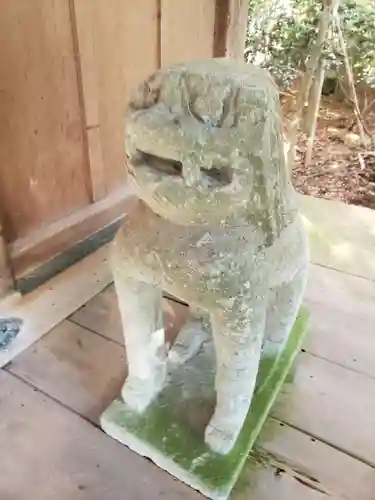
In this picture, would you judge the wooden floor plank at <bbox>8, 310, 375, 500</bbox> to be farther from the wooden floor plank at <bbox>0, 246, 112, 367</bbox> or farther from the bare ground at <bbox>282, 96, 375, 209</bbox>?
the bare ground at <bbox>282, 96, 375, 209</bbox>

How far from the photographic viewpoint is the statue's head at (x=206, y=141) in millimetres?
455

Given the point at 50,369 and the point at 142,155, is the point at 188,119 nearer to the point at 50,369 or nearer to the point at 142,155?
the point at 142,155

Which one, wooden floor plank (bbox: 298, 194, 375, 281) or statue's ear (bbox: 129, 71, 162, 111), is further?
wooden floor plank (bbox: 298, 194, 375, 281)

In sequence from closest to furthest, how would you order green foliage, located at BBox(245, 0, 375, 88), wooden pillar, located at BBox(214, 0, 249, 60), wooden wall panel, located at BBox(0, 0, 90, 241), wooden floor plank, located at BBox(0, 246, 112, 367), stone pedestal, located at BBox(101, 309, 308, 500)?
stone pedestal, located at BBox(101, 309, 308, 500) < wooden wall panel, located at BBox(0, 0, 90, 241) < wooden floor plank, located at BBox(0, 246, 112, 367) < wooden pillar, located at BBox(214, 0, 249, 60) < green foliage, located at BBox(245, 0, 375, 88)

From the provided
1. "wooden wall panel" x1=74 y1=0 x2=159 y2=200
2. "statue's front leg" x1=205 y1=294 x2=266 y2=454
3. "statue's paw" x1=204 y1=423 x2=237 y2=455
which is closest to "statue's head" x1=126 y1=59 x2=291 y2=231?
"statue's front leg" x1=205 y1=294 x2=266 y2=454

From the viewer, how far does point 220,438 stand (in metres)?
0.69

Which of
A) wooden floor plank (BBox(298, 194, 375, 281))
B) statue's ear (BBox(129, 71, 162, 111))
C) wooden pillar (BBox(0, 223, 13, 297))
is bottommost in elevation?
wooden floor plank (BBox(298, 194, 375, 281))

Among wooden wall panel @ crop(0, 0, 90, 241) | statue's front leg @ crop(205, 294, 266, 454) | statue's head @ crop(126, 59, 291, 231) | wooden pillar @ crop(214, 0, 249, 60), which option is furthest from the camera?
wooden pillar @ crop(214, 0, 249, 60)

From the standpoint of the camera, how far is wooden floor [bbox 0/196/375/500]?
0.69 m

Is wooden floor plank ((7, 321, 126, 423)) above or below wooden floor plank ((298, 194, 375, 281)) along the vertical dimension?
below

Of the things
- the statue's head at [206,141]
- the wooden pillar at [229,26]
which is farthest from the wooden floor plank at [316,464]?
the wooden pillar at [229,26]

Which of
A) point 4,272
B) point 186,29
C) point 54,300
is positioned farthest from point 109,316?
point 186,29

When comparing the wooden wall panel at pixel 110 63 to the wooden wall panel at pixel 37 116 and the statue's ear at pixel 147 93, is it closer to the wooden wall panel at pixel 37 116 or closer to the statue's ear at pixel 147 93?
the wooden wall panel at pixel 37 116

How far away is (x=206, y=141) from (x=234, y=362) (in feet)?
0.93
